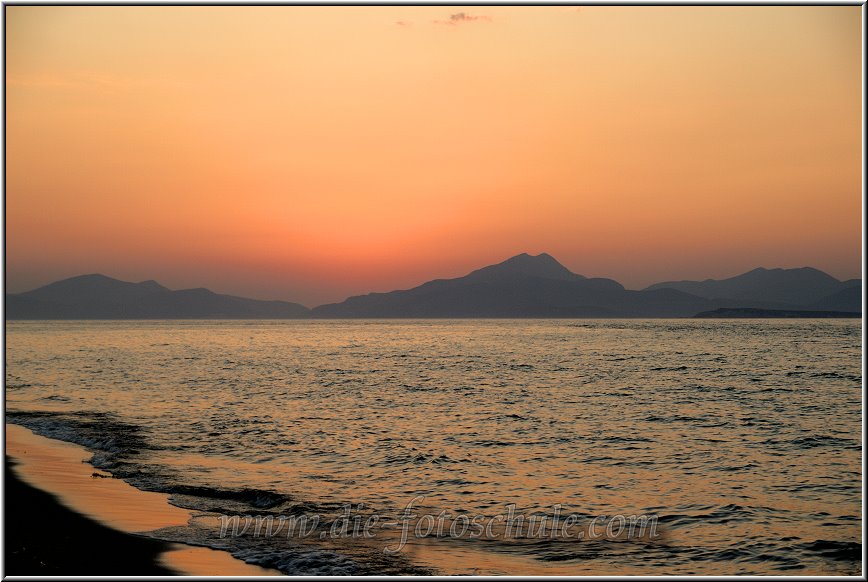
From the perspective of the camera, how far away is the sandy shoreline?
39.9ft

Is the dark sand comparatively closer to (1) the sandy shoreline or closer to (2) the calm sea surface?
(1) the sandy shoreline

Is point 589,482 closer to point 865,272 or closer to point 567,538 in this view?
point 567,538

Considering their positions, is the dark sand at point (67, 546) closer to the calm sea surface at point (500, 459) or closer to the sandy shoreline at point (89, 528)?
the sandy shoreline at point (89, 528)

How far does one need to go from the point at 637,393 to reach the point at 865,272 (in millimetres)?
27789

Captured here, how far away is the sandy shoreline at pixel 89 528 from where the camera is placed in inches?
478

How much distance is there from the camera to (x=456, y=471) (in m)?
20.8

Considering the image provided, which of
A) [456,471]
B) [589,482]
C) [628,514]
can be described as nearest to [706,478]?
[589,482]

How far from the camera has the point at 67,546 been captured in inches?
512

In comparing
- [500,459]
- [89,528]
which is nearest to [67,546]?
[89,528]

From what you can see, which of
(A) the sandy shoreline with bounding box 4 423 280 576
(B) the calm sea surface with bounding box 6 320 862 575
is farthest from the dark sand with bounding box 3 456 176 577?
(B) the calm sea surface with bounding box 6 320 862 575

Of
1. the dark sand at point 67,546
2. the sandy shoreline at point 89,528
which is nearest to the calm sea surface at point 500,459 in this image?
the sandy shoreline at point 89,528

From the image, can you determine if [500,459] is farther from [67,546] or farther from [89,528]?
[67,546]

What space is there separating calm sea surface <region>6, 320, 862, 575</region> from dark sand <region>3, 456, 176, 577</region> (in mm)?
1390

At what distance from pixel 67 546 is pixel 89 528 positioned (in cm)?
133
